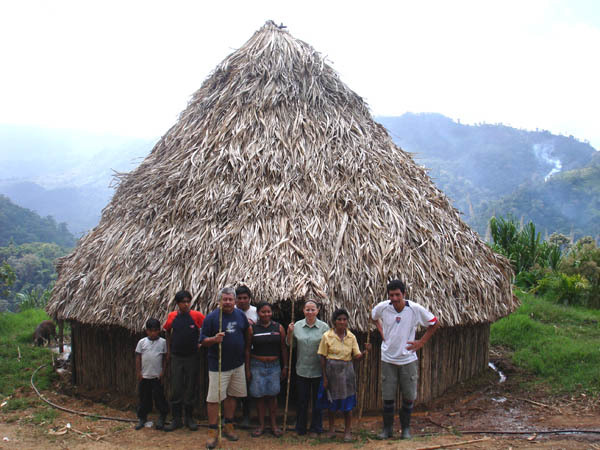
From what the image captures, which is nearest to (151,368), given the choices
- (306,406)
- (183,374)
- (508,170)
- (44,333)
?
(183,374)

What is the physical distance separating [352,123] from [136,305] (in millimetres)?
3602

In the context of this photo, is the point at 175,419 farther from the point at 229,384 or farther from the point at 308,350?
the point at 308,350

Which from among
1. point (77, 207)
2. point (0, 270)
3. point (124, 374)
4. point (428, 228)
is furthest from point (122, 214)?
point (77, 207)

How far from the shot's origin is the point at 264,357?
4.80 metres

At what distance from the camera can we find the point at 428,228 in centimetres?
603

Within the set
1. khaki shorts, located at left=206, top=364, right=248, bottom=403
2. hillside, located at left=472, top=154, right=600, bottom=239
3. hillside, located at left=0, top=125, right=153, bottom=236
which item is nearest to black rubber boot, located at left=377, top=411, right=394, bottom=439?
khaki shorts, located at left=206, top=364, right=248, bottom=403

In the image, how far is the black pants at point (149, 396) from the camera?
5.07 meters

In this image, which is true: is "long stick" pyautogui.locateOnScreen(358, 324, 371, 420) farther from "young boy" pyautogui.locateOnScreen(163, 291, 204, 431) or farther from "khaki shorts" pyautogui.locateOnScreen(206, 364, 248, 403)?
"young boy" pyautogui.locateOnScreen(163, 291, 204, 431)

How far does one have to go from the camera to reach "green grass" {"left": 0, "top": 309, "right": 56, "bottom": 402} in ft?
22.1

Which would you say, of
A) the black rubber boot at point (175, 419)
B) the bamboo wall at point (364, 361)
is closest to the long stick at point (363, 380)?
the bamboo wall at point (364, 361)

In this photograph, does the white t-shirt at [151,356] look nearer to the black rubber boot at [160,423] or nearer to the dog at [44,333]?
the black rubber boot at [160,423]

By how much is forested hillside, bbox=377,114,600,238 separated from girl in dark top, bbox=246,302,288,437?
32.8 m

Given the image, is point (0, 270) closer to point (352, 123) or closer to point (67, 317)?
point (67, 317)

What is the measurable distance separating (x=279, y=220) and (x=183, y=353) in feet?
5.66
